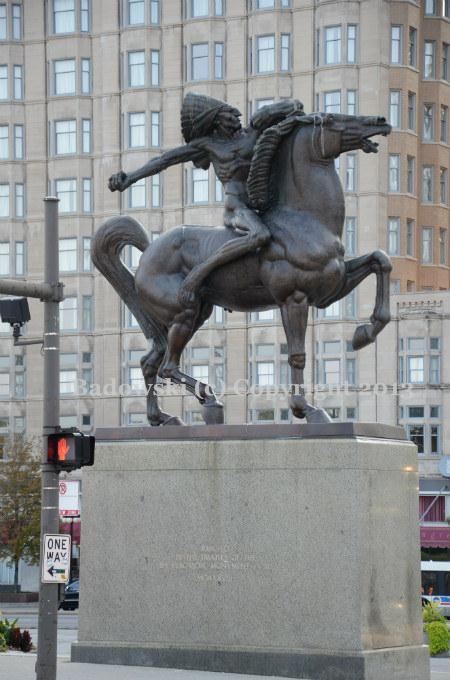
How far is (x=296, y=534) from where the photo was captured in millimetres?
22906

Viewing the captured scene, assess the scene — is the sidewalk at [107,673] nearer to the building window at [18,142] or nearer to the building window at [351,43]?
the building window at [351,43]

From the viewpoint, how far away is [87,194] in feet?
290

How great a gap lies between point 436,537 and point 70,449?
184 ft

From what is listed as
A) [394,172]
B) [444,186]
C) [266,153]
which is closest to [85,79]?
[394,172]

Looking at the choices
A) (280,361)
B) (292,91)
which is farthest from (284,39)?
(280,361)

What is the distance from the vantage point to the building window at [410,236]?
3337 inches

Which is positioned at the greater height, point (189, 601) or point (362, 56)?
point (362, 56)

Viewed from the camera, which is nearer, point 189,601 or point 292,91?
point 189,601

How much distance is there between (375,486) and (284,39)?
64110 mm

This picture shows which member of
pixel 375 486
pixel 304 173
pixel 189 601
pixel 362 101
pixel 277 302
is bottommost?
pixel 189 601

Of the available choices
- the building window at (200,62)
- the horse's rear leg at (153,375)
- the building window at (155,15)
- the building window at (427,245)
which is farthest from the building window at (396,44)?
the horse's rear leg at (153,375)

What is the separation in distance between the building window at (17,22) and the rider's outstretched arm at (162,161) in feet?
216

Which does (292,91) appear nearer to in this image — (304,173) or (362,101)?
(362,101)

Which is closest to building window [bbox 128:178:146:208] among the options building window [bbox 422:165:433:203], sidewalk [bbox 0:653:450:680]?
building window [bbox 422:165:433:203]
